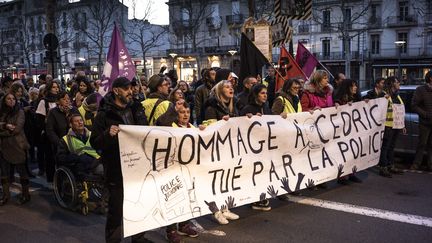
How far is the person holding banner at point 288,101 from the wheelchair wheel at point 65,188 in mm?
2869

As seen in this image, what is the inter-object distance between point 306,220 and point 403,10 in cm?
4704

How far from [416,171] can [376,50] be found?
144 feet

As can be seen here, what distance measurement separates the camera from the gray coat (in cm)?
648

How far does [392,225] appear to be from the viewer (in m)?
5.20

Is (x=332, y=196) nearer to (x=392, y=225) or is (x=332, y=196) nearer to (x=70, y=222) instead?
(x=392, y=225)

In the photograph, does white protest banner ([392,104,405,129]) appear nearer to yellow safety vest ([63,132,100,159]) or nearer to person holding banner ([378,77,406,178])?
person holding banner ([378,77,406,178])

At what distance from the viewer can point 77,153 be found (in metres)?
6.25

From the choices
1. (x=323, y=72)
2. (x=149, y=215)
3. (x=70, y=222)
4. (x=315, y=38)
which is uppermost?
(x=315, y=38)

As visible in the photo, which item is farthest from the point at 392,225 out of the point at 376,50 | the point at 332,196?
the point at 376,50

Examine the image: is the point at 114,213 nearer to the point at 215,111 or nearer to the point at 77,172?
the point at 215,111

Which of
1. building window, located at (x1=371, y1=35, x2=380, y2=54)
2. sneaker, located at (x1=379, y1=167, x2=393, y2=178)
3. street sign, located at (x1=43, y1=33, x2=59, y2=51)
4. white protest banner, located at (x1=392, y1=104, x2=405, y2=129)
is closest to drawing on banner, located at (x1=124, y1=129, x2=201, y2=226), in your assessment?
sneaker, located at (x1=379, y1=167, x2=393, y2=178)

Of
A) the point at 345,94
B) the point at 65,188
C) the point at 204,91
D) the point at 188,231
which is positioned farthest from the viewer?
the point at 204,91

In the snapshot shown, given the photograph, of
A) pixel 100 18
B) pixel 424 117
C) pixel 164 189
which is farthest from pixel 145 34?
pixel 164 189

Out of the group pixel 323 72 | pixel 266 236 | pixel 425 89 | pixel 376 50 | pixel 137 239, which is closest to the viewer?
pixel 137 239
